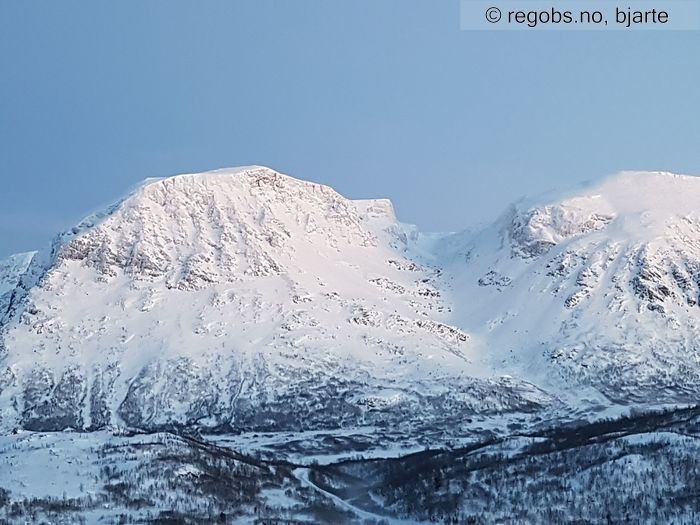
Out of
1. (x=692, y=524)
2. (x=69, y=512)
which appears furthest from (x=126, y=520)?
(x=692, y=524)

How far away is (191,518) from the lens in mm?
199750

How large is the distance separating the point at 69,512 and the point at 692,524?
103m

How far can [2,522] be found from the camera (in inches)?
7505

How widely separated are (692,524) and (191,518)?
8306 cm

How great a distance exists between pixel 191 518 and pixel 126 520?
10.8m

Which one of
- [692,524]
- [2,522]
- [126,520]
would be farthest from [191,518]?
[692,524]

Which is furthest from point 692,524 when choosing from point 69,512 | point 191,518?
point 69,512

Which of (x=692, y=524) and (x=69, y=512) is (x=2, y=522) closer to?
(x=69, y=512)

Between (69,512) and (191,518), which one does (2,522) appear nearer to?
(69,512)

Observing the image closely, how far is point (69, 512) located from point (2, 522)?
11.2 metres

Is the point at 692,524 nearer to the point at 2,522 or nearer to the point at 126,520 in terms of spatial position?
the point at 126,520

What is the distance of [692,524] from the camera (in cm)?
19812

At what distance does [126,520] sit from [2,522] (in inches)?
767

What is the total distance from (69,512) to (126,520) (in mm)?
9746
